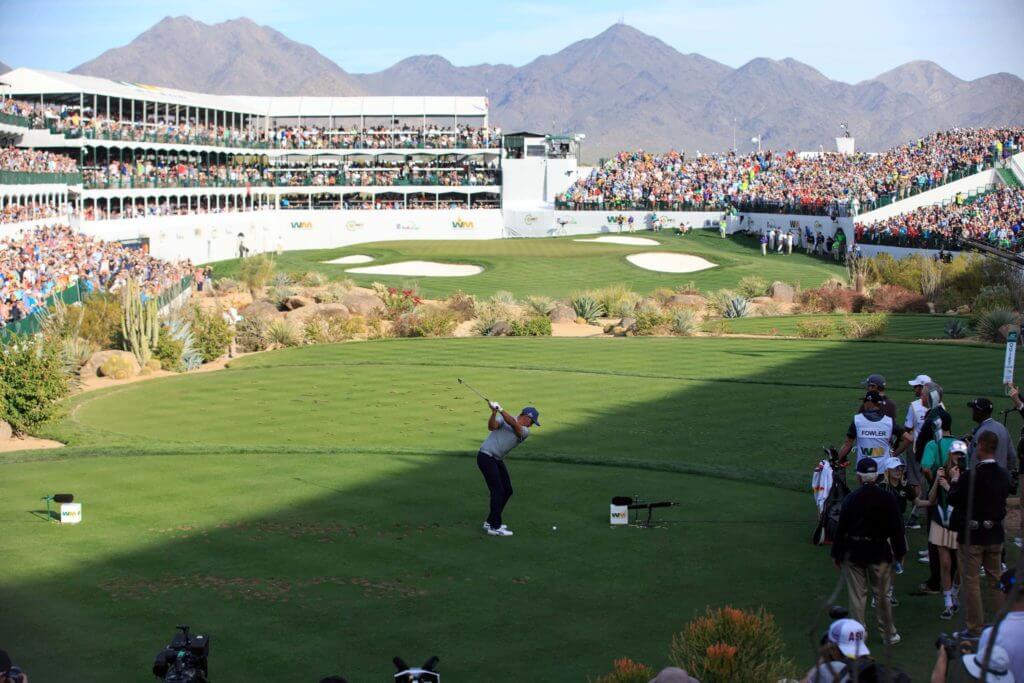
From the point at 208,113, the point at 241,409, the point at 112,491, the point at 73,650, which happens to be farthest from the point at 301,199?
the point at 73,650

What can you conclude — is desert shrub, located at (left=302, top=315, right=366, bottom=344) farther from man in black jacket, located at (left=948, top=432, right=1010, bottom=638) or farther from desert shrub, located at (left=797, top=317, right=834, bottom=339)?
man in black jacket, located at (left=948, top=432, right=1010, bottom=638)

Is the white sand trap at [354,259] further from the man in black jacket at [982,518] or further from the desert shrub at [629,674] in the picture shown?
the desert shrub at [629,674]

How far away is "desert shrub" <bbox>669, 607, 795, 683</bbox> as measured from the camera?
888 cm

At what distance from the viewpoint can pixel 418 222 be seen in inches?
3406

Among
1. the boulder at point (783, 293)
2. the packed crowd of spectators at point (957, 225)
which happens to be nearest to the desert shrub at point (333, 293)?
the boulder at point (783, 293)

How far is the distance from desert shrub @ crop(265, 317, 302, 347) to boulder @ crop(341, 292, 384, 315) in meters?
5.20

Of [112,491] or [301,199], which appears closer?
[112,491]

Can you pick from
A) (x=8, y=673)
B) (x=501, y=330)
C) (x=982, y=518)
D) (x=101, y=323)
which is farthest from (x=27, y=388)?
(x=501, y=330)

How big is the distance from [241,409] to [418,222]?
6029cm

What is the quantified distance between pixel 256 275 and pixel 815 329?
1147 inches

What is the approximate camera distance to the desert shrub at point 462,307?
4612cm

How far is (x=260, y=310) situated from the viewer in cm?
4647

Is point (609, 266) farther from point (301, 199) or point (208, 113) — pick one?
point (208, 113)

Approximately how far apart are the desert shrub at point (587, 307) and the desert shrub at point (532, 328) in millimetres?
4204
